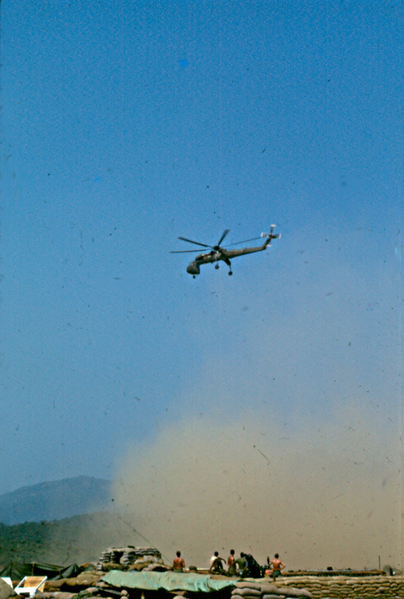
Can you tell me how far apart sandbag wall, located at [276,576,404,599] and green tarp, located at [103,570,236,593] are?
12.3 ft

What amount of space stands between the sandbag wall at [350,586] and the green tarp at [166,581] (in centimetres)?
375

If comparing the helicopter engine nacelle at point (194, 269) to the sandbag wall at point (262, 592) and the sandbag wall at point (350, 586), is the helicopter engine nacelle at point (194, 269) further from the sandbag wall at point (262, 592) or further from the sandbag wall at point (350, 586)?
the sandbag wall at point (262, 592)

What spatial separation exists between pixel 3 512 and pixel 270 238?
58.1 m

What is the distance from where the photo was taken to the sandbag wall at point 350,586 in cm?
2977

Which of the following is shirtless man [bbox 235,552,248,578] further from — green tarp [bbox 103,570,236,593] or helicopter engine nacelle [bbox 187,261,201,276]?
helicopter engine nacelle [bbox 187,261,201,276]

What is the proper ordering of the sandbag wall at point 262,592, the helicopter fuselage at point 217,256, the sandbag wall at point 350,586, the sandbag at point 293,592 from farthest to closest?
the helicopter fuselage at point 217,256, the sandbag wall at point 350,586, the sandbag at point 293,592, the sandbag wall at point 262,592

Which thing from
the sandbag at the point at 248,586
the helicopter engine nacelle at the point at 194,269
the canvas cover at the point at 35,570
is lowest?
the sandbag at the point at 248,586

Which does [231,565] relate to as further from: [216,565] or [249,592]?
[249,592]

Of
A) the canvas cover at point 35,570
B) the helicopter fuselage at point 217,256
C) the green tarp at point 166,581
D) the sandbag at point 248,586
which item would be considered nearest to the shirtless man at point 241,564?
the green tarp at point 166,581

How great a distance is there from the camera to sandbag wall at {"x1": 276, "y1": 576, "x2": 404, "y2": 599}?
29766 mm

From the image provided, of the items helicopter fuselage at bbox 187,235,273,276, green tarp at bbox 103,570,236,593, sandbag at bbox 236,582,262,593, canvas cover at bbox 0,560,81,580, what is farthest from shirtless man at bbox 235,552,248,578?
helicopter fuselage at bbox 187,235,273,276

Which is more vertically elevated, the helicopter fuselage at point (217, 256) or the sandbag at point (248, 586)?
the helicopter fuselage at point (217, 256)

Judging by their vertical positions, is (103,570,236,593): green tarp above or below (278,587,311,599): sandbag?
above

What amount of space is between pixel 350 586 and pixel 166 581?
806 centimetres
